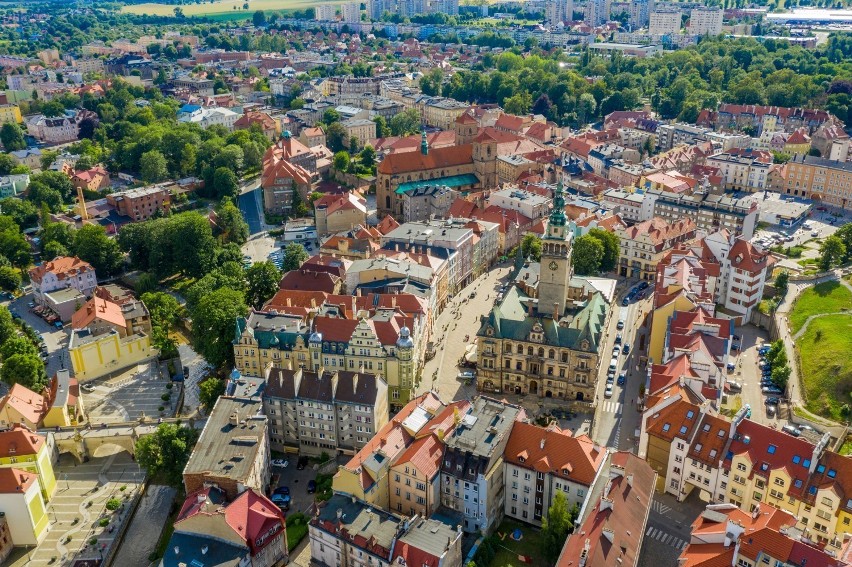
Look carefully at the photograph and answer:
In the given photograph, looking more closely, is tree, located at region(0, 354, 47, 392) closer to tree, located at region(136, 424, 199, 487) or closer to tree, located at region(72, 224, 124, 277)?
tree, located at region(136, 424, 199, 487)

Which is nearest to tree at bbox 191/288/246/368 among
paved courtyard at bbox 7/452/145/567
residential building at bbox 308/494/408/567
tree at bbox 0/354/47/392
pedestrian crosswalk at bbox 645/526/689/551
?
paved courtyard at bbox 7/452/145/567

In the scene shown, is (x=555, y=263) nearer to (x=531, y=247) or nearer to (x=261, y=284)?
(x=531, y=247)

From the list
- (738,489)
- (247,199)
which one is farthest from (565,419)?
(247,199)

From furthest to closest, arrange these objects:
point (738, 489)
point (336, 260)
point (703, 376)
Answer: point (336, 260)
point (703, 376)
point (738, 489)

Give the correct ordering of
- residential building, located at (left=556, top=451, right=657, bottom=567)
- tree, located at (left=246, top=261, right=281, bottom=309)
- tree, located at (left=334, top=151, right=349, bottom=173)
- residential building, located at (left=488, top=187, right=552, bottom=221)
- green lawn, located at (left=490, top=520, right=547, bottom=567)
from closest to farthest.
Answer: residential building, located at (left=556, top=451, right=657, bottom=567)
green lawn, located at (left=490, top=520, right=547, bottom=567)
tree, located at (left=246, top=261, right=281, bottom=309)
residential building, located at (left=488, top=187, right=552, bottom=221)
tree, located at (left=334, top=151, right=349, bottom=173)

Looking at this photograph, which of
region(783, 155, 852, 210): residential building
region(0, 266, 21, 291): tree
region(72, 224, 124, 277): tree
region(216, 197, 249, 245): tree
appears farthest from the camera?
region(783, 155, 852, 210): residential building

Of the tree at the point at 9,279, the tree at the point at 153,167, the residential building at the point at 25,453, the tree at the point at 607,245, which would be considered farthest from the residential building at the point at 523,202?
the residential building at the point at 25,453

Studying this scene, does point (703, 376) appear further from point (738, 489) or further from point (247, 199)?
point (247, 199)

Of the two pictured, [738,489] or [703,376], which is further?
[703,376]
